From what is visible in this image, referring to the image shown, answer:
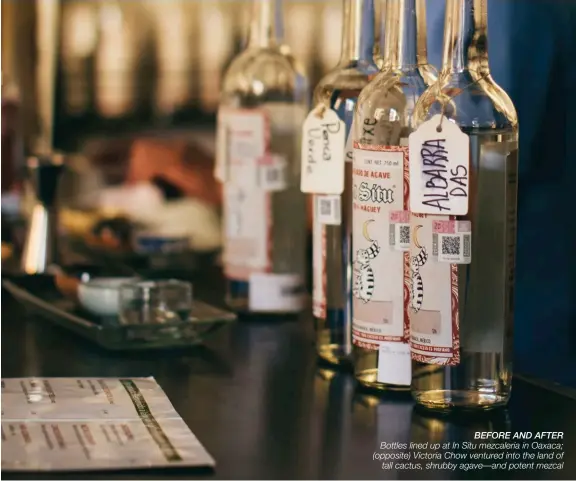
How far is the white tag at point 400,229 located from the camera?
1.01 metres

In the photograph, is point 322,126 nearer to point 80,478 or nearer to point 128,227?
point 80,478

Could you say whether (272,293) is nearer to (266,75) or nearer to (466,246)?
(266,75)

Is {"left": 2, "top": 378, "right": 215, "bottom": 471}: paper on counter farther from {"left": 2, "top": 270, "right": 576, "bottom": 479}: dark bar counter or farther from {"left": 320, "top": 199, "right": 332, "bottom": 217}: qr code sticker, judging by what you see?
{"left": 320, "top": 199, "right": 332, "bottom": 217}: qr code sticker

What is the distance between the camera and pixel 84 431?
882mm

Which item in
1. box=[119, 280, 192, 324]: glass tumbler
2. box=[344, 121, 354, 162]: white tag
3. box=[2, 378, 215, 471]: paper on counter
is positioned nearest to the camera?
box=[2, 378, 215, 471]: paper on counter

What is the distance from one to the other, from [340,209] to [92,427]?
365 millimetres

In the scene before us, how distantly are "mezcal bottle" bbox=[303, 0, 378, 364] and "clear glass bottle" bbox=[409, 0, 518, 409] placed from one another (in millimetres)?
178

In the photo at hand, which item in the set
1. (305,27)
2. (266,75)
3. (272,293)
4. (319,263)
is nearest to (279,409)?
(319,263)

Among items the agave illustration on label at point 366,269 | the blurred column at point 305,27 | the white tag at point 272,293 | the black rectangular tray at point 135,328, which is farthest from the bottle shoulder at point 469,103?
the blurred column at point 305,27

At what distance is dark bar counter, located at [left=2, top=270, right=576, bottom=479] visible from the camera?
835 mm

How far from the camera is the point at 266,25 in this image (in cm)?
150

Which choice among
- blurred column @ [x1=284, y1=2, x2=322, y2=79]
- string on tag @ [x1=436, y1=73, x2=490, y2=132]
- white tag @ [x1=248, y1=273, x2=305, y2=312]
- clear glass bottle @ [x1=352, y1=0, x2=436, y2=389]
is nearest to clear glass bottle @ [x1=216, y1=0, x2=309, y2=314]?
white tag @ [x1=248, y1=273, x2=305, y2=312]

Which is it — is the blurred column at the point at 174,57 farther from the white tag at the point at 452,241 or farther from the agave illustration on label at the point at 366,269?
the white tag at the point at 452,241

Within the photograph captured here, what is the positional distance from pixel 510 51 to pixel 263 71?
0.41 meters
